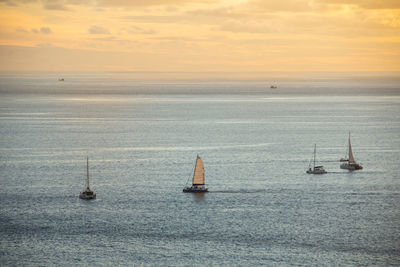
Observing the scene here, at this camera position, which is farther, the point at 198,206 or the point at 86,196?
the point at 86,196

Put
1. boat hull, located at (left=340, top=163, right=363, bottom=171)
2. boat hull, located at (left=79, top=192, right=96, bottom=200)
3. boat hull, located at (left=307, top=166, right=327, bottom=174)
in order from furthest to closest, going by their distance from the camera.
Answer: boat hull, located at (left=340, top=163, right=363, bottom=171)
boat hull, located at (left=307, top=166, right=327, bottom=174)
boat hull, located at (left=79, top=192, right=96, bottom=200)

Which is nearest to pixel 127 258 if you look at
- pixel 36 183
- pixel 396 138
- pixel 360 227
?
pixel 360 227

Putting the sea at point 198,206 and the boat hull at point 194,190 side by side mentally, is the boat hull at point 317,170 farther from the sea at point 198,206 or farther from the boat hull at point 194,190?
the boat hull at point 194,190

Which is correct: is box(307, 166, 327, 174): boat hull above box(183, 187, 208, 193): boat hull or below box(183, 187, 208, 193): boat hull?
above

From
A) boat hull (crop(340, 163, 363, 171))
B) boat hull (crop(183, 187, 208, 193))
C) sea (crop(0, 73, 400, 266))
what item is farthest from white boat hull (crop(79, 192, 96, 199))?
boat hull (crop(340, 163, 363, 171))

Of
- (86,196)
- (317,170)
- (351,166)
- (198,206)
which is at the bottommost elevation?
(198,206)

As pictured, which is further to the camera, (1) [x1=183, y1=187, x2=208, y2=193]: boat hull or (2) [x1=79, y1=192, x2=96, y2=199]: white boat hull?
(1) [x1=183, y1=187, x2=208, y2=193]: boat hull

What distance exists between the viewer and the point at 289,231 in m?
79.2

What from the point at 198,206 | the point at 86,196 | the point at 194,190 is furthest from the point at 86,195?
the point at 198,206

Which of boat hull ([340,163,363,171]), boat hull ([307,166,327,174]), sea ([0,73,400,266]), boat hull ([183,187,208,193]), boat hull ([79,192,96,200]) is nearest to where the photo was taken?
sea ([0,73,400,266])

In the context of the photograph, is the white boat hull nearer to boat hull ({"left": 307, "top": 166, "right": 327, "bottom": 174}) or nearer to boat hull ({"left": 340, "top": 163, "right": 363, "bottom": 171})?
boat hull ({"left": 307, "top": 166, "right": 327, "bottom": 174})

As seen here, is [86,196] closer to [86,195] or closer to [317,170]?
[86,195]

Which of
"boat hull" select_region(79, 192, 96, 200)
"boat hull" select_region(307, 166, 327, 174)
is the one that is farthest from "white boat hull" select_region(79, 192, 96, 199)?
"boat hull" select_region(307, 166, 327, 174)

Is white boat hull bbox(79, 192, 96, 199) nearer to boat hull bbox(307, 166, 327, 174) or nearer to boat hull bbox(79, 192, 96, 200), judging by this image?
boat hull bbox(79, 192, 96, 200)
